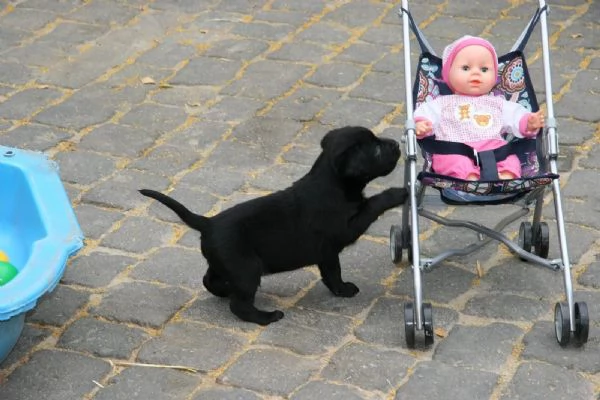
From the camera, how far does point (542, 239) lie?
5375mm

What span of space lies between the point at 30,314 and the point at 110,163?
1602mm

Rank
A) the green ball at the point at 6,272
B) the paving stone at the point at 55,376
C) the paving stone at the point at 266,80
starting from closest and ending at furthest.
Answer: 1. the paving stone at the point at 55,376
2. the green ball at the point at 6,272
3. the paving stone at the point at 266,80

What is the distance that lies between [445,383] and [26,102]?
150 inches

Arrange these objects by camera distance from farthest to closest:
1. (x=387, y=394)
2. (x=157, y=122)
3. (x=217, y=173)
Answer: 1. (x=157, y=122)
2. (x=217, y=173)
3. (x=387, y=394)

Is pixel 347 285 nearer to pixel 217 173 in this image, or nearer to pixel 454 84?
pixel 454 84

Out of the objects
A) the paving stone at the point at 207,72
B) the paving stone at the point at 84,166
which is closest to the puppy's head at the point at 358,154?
the paving stone at the point at 84,166

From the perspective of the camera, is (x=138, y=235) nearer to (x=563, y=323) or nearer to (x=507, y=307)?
(x=507, y=307)

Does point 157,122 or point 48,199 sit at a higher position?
point 48,199

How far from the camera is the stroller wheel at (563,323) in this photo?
464 cm

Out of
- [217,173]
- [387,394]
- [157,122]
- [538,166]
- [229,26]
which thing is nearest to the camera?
[387,394]

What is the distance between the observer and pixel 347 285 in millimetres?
5172

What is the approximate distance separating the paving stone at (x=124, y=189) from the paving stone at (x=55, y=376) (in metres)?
1.44

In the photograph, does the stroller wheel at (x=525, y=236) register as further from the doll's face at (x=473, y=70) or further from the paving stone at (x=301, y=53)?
the paving stone at (x=301, y=53)

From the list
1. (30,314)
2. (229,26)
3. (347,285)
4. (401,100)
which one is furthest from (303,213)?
(229,26)
